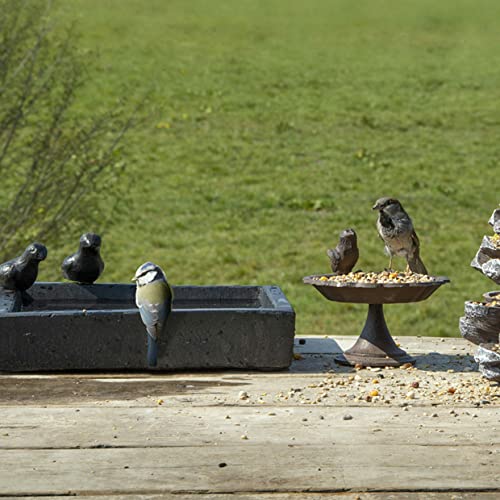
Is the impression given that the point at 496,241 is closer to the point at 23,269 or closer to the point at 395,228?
the point at 395,228

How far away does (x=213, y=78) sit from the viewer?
18.6m

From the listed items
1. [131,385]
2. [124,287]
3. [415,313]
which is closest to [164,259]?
[415,313]

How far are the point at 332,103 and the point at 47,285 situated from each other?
12615 mm

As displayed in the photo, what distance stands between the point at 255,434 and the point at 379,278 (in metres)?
1.58

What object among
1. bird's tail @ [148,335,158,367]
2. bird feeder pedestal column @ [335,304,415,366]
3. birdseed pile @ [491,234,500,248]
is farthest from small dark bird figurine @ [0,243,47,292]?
birdseed pile @ [491,234,500,248]

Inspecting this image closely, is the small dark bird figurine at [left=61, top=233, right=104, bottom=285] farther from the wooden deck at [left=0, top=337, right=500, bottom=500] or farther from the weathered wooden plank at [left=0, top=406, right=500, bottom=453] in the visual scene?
the weathered wooden plank at [left=0, top=406, right=500, bottom=453]

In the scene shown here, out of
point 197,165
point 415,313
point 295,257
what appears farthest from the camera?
point 197,165

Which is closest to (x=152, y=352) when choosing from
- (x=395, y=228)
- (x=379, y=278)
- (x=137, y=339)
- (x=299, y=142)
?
(x=137, y=339)

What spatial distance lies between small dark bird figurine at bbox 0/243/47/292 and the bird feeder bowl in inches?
53.0

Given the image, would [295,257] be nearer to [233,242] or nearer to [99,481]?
[233,242]

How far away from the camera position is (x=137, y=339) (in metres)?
4.53

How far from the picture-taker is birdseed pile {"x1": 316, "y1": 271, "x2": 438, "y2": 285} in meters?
4.69

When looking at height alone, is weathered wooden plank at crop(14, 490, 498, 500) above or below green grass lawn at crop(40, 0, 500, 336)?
below

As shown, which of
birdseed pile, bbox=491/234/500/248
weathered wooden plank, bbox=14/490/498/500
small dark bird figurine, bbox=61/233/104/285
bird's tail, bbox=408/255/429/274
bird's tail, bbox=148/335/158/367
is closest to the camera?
weathered wooden plank, bbox=14/490/498/500
